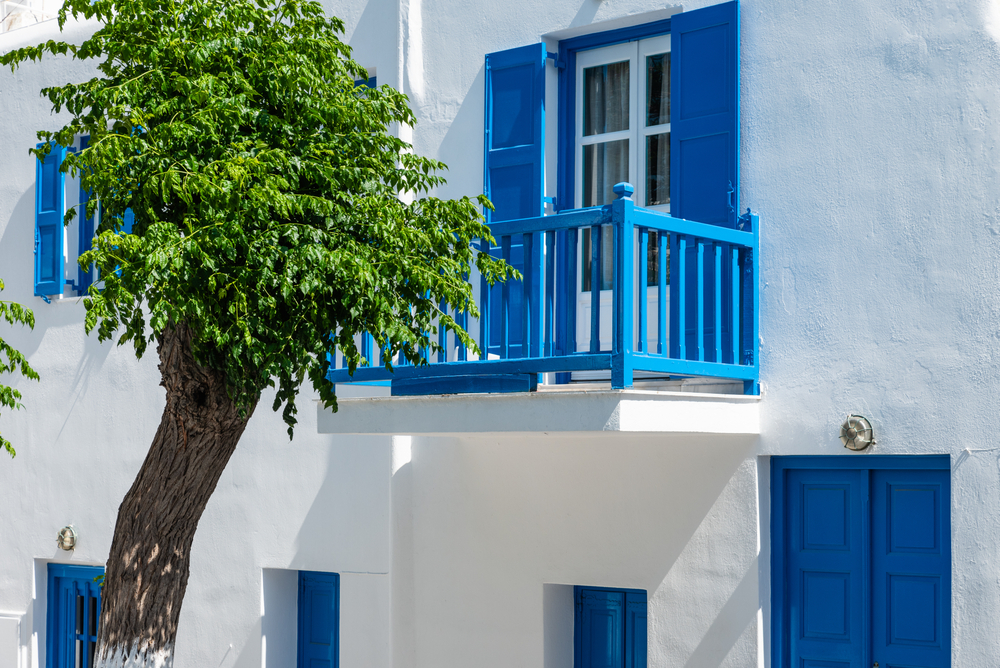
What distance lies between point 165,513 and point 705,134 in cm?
386

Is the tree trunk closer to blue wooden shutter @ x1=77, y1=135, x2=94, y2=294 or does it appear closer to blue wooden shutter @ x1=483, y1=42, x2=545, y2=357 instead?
blue wooden shutter @ x1=483, y1=42, x2=545, y2=357

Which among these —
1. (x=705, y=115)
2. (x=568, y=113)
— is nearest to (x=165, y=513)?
(x=568, y=113)

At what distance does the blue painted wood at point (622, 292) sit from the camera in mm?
6090

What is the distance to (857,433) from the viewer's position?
6828mm

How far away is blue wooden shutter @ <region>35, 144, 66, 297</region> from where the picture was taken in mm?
10320

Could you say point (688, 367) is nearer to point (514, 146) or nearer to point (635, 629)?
point (635, 629)

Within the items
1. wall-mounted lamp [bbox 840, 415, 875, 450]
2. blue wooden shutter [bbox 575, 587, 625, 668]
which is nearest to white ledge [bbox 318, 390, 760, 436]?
wall-mounted lamp [bbox 840, 415, 875, 450]

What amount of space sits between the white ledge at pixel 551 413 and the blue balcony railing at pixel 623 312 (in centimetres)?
11

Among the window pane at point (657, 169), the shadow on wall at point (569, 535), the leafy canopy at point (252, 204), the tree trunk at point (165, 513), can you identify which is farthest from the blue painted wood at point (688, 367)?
the tree trunk at point (165, 513)

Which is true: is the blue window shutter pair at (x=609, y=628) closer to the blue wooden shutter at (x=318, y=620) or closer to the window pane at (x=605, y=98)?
the blue wooden shutter at (x=318, y=620)

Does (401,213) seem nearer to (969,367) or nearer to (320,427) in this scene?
(320,427)

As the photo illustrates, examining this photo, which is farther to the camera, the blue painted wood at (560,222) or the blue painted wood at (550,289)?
the blue painted wood at (550,289)

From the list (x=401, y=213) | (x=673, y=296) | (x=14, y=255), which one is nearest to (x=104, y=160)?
(x=401, y=213)

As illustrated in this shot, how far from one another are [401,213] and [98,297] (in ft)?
4.79
